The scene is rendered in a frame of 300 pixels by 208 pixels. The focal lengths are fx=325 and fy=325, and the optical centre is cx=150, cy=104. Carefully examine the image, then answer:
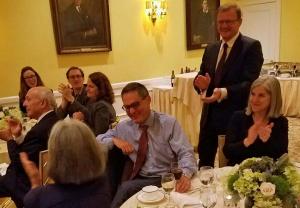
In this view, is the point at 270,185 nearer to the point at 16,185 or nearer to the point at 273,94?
the point at 273,94

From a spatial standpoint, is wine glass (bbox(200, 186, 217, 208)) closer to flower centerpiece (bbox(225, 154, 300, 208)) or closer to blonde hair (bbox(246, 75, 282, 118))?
flower centerpiece (bbox(225, 154, 300, 208))

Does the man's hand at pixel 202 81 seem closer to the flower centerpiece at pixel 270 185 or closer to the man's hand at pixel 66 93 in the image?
the flower centerpiece at pixel 270 185

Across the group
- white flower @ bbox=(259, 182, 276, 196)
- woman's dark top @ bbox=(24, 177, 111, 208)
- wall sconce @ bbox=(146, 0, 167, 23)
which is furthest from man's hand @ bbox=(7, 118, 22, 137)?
wall sconce @ bbox=(146, 0, 167, 23)

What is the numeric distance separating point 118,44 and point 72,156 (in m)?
4.44

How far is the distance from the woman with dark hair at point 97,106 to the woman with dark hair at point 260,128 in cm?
124

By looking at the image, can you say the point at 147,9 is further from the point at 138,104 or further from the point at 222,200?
the point at 222,200

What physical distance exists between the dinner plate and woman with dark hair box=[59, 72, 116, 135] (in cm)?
148

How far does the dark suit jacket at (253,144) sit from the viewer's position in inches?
83.3

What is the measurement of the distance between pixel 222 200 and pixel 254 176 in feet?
1.10

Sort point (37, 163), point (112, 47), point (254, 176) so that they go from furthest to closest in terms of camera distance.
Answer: point (112, 47) → point (37, 163) → point (254, 176)

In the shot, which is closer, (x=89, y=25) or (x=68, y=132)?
(x=68, y=132)

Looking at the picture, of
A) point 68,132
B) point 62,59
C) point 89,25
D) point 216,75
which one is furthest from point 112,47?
point 68,132

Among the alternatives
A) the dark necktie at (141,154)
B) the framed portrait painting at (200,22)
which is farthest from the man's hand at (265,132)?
the framed portrait painting at (200,22)

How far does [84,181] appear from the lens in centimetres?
137
